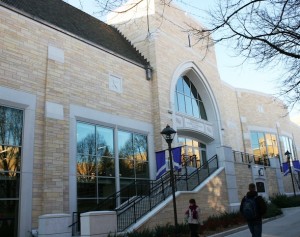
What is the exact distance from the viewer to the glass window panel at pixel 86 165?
49.7 ft

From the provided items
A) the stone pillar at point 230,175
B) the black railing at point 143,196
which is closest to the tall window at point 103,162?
the black railing at point 143,196

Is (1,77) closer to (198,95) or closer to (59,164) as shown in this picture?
Answer: (59,164)

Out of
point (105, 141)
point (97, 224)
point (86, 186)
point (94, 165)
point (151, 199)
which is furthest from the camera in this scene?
point (105, 141)

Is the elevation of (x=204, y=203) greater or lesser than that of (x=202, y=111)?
lesser

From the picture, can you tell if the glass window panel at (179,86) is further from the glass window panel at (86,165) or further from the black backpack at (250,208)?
the black backpack at (250,208)

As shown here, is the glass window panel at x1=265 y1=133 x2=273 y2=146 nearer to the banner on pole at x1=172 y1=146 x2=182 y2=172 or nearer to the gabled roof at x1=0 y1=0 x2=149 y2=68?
the gabled roof at x1=0 y1=0 x2=149 y2=68

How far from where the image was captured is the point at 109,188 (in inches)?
641

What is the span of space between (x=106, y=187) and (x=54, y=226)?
14.5 ft

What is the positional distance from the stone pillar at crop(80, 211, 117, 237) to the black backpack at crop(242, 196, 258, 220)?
204 inches

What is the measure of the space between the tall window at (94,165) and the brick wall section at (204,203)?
309 cm

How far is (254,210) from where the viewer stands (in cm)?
820

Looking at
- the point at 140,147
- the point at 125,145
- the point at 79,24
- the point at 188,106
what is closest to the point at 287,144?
the point at 188,106

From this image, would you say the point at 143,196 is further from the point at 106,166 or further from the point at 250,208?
the point at 250,208

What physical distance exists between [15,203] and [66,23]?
9260 mm
